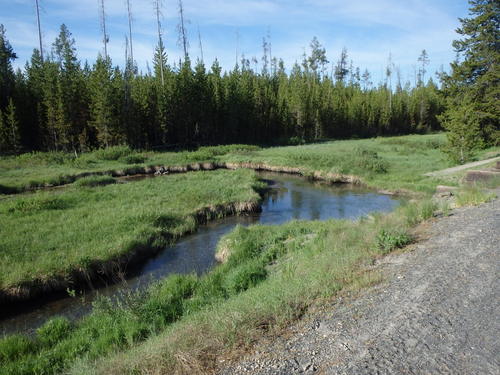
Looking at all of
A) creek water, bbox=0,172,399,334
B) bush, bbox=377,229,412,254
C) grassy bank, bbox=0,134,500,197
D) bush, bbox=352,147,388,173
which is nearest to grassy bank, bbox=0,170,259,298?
creek water, bbox=0,172,399,334

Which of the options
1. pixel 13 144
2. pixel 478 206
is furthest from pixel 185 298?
pixel 13 144

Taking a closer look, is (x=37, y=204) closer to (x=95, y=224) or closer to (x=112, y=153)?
(x=95, y=224)

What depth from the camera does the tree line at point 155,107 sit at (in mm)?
43031

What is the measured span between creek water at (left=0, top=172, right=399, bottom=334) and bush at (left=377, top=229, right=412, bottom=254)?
19.9ft

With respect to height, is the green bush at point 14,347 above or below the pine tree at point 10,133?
below

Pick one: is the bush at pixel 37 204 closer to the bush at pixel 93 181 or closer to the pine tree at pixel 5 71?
the bush at pixel 93 181

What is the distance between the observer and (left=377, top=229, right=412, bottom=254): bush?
342 inches

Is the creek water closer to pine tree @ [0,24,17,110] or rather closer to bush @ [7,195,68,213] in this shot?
bush @ [7,195,68,213]

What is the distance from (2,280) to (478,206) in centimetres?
1471

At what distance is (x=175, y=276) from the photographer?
10.8m

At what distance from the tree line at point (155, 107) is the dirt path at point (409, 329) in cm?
4047

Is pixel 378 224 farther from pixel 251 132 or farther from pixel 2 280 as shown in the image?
pixel 251 132

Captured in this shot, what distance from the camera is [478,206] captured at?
11.8 meters

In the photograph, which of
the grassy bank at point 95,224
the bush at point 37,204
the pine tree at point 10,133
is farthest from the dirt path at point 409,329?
the pine tree at point 10,133
